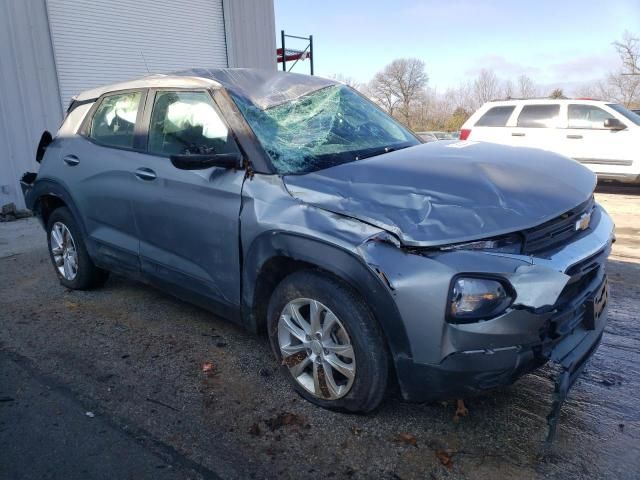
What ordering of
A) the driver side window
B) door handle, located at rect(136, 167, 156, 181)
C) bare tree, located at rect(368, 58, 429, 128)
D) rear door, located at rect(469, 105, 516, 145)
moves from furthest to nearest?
1. bare tree, located at rect(368, 58, 429, 128)
2. rear door, located at rect(469, 105, 516, 145)
3. door handle, located at rect(136, 167, 156, 181)
4. the driver side window

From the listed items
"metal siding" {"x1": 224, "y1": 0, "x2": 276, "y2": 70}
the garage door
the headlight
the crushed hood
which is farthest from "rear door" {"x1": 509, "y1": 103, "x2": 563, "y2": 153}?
the headlight

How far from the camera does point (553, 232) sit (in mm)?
2430

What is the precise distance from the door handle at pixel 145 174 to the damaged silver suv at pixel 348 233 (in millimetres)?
13

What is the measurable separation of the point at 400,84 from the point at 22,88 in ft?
116

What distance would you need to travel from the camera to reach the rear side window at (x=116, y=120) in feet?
12.6

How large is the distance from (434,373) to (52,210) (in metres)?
3.98

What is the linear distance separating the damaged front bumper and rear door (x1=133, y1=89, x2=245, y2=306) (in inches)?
41.9

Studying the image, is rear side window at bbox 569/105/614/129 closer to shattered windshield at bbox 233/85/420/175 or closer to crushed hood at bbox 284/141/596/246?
shattered windshield at bbox 233/85/420/175

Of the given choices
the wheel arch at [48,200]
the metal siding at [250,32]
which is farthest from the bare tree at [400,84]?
the wheel arch at [48,200]

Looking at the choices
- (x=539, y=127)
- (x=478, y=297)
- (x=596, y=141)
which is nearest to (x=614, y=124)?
(x=596, y=141)

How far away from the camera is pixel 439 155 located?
9.84 feet

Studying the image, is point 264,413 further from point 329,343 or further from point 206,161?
point 206,161

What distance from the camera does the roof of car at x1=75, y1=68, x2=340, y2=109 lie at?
10.9 feet

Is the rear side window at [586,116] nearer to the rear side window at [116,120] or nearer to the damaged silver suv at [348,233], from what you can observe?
the damaged silver suv at [348,233]
